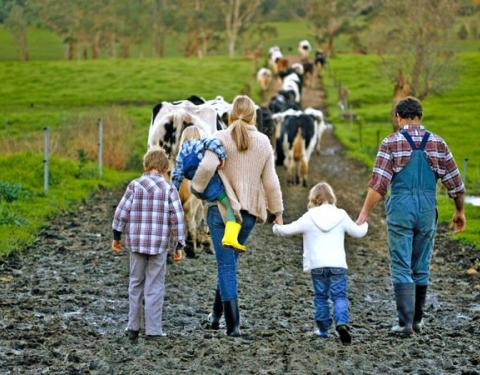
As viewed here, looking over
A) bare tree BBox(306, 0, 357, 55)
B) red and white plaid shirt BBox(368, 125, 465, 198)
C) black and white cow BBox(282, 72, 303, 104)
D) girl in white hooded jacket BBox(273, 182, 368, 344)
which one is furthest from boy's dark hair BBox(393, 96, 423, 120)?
bare tree BBox(306, 0, 357, 55)

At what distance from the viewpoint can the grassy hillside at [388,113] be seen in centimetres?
3391

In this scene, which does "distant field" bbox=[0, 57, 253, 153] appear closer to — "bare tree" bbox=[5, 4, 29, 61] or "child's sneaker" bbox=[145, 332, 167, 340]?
"bare tree" bbox=[5, 4, 29, 61]

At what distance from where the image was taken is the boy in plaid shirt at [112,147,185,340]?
30.5ft

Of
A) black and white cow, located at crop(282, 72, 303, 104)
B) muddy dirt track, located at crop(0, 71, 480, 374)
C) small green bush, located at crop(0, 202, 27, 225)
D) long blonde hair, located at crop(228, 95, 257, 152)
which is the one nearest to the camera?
muddy dirt track, located at crop(0, 71, 480, 374)

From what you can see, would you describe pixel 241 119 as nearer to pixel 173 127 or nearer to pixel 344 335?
pixel 344 335

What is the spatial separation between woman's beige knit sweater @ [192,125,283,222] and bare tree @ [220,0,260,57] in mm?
77929

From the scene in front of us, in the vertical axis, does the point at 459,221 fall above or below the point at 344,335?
above

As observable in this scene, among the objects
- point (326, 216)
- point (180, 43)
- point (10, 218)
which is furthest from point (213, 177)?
point (180, 43)

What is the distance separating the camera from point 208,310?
436 inches

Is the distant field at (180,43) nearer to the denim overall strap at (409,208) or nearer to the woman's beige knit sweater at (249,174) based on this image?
the denim overall strap at (409,208)

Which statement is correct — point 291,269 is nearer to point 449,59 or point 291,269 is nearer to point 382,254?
point 382,254

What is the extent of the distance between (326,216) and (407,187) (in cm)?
97

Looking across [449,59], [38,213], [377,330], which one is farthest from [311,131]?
[449,59]

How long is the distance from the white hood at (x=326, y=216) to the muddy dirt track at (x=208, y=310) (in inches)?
41.1
